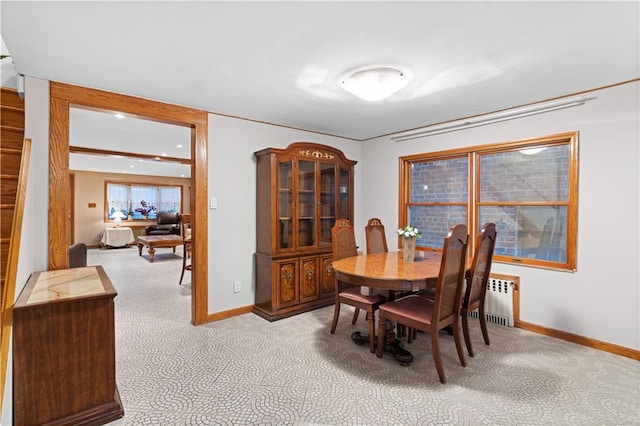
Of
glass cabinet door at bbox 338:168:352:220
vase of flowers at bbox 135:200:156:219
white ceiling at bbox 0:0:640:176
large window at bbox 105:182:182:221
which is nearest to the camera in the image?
white ceiling at bbox 0:0:640:176

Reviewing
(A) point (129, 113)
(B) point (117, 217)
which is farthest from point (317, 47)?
(B) point (117, 217)

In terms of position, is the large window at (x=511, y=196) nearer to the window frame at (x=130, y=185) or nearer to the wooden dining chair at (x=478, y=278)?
the wooden dining chair at (x=478, y=278)

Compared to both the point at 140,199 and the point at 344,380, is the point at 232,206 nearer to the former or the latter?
the point at 344,380

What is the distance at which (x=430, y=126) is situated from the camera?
3.92 metres

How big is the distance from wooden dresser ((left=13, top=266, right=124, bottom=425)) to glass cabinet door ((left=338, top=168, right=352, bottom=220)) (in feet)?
9.32

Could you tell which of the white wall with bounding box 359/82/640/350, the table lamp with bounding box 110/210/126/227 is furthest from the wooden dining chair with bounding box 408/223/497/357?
the table lamp with bounding box 110/210/126/227

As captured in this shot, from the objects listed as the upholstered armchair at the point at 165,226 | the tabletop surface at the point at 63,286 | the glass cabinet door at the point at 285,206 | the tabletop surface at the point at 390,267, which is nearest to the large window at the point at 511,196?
the tabletop surface at the point at 390,267

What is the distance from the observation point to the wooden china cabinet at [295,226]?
3.53m

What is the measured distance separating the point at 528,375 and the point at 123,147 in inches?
250

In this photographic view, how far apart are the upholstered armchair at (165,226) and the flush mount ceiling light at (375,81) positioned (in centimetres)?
824

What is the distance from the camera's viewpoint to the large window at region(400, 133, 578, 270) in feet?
9.97

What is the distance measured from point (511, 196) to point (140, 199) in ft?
34.2

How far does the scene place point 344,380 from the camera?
2.27 meters

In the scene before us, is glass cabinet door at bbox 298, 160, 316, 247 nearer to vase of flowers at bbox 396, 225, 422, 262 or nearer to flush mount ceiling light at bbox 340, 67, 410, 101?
vase of flowers at bbox 396, 225, 422, 262
